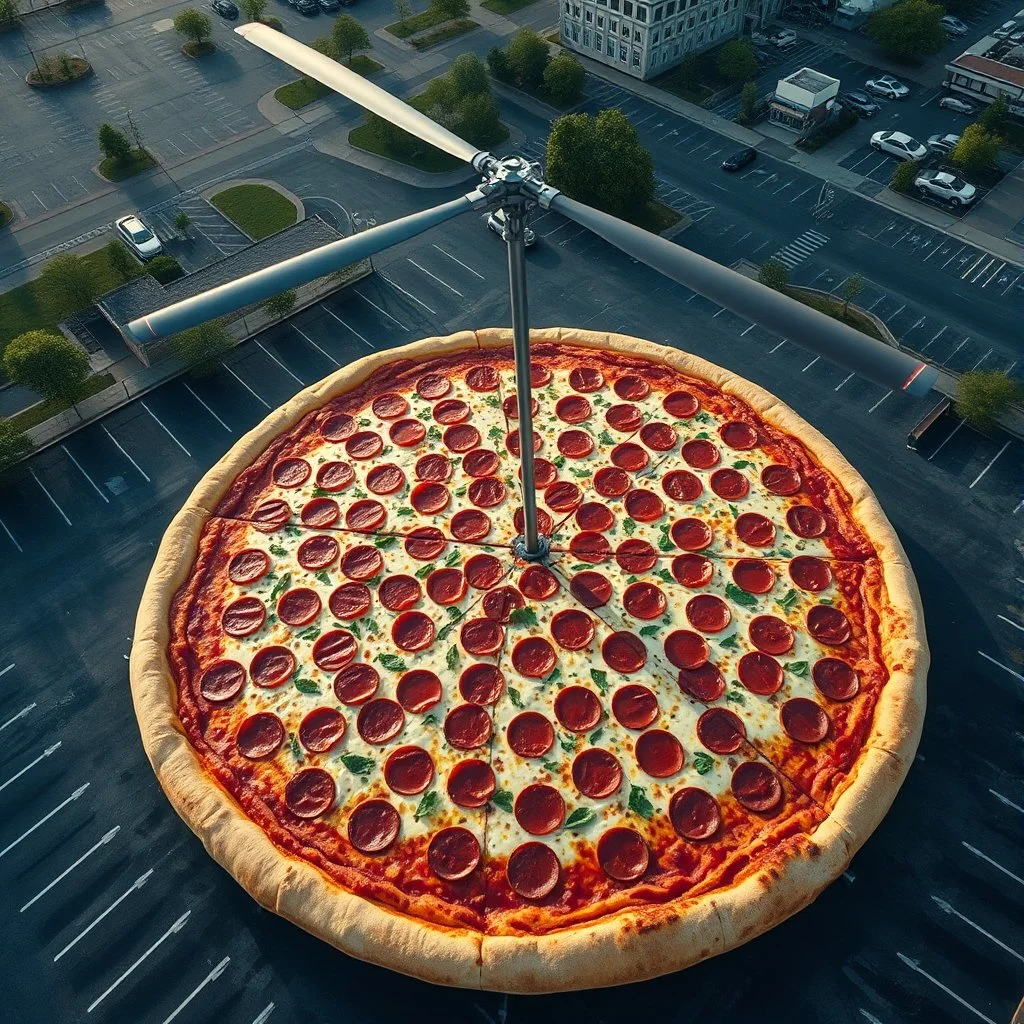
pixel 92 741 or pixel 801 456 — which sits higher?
pixel 801 456

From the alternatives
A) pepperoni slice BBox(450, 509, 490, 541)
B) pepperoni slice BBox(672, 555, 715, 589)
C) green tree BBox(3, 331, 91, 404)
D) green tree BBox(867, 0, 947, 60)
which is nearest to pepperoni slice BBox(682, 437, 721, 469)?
pepperoni slice BBox(672, 555, 715, 589)

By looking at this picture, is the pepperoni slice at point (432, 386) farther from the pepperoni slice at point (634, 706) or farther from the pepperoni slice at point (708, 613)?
the pepperoni slice at point (634, 706)

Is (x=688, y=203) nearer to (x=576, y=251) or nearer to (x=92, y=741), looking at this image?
(x=576, y=251)

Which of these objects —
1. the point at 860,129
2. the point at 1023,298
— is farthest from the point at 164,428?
the point at 860,129

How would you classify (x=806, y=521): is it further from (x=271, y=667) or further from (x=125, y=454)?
(x=125, y=454)

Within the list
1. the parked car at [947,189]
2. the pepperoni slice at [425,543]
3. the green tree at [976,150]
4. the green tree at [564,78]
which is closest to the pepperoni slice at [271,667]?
the pepperoni slice at [425,543]

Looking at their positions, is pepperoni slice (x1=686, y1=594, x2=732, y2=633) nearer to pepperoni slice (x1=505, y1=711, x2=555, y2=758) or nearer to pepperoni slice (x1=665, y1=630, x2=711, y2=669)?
pepperoni slice (x1=665, y1=630, x2=711, y2=669)

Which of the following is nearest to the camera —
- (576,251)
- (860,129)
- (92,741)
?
(92,741)
